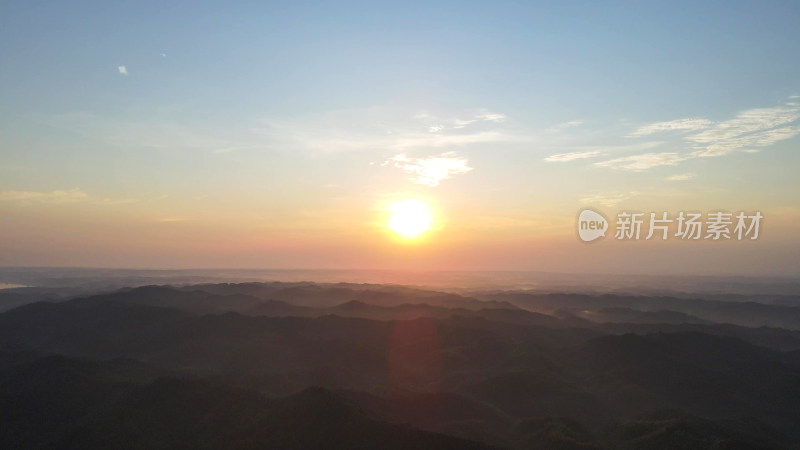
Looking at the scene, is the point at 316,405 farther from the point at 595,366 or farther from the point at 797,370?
the point at 797,370

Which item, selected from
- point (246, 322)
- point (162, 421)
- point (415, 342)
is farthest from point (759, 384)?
point (246, 322)

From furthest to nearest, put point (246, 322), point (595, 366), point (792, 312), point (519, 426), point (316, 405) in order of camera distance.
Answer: point (792, 312) → point (246, 322) → point (595, 366) → point (519, 426) → point (316, 405)

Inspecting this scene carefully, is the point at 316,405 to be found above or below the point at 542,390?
above

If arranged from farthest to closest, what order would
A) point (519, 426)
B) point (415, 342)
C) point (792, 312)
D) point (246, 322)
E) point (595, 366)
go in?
point (792, 312) → point (246, 322) → point (415, 342) → point (595, 366) → point (519, 426)

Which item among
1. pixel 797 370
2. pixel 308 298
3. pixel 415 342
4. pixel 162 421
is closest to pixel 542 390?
pixel 415 342

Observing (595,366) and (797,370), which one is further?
(595,366)

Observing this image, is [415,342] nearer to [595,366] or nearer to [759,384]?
[595,366]

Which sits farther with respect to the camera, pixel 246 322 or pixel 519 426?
pixel 246 322

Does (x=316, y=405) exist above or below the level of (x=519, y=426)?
above

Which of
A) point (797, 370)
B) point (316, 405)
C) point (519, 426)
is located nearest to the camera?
point (316, 405)
